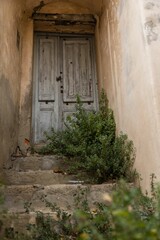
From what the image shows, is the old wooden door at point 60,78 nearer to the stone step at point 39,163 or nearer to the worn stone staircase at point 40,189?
the stone step at point 39,163

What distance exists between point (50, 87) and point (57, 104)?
1.25 ft

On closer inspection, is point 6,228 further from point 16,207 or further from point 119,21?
point 119,21

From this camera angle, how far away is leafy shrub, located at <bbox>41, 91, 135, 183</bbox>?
12.6 ft

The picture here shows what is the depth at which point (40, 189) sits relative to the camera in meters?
3.51

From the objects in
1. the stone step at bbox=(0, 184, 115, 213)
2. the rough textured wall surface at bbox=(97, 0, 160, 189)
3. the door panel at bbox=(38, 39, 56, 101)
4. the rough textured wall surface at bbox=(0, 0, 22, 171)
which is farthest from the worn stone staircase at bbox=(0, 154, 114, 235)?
the door panel at bbox=(38, 39, 56, 101)

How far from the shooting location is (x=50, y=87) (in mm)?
6082

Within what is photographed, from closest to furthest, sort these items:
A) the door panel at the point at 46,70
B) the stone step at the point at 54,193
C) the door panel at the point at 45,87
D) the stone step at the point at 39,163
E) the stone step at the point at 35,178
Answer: the stone step at the point at 54,193, the stone step at the point at 35,178, the stone step at the point at 39,163, the door panel at the point at 45,87, the door panel at the point at 46,70

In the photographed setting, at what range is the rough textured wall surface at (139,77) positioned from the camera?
3.08 m

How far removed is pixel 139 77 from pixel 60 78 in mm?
2945

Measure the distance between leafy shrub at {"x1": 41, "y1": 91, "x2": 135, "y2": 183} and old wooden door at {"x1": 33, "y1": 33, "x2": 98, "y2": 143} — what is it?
0.90 meters

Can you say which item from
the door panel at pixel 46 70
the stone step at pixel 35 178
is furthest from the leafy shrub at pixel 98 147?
the door panel at pixel 46 70

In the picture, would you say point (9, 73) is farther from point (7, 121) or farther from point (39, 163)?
point (39, 163)

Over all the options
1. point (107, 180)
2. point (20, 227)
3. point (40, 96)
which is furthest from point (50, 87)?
point (20, 227)

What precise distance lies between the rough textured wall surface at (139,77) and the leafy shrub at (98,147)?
20 cm
